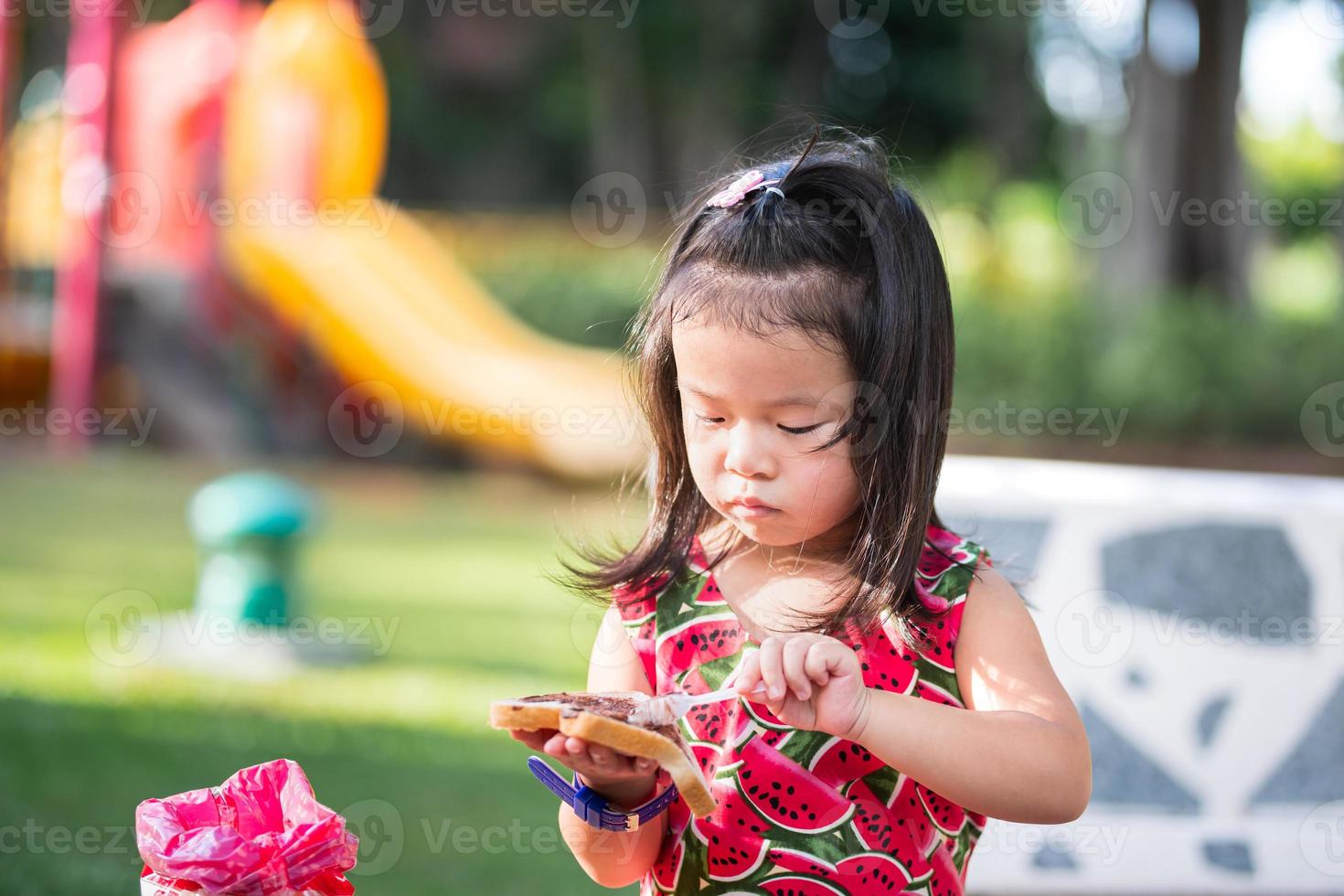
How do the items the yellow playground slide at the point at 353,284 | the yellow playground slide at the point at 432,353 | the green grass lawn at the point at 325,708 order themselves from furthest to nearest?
the yellow playground slide at the point at 353,284 < the yellow playground slide at the point at 432,353 < the green grass lawn at the point at 325,708

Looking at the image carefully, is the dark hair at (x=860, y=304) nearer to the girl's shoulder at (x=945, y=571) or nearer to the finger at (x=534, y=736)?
the girl's shoulder at (x=945, y=571)

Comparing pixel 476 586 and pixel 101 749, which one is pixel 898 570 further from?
pixel 476 586

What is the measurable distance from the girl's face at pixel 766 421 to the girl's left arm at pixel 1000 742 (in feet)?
0.81

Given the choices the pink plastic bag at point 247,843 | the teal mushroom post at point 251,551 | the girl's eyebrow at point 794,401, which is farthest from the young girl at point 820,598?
the teal mushroom post at point 251,551

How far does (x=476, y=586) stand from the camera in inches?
272

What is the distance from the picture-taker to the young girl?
1.61 metres

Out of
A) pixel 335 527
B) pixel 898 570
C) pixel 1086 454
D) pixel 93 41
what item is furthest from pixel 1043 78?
pixel 898 570

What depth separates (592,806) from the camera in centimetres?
165

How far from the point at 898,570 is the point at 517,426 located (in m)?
9.70

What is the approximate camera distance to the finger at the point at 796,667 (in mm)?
1523

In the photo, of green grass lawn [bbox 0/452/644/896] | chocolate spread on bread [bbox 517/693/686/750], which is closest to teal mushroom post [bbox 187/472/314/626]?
green grass lawn [bbox 0/452/644/896]

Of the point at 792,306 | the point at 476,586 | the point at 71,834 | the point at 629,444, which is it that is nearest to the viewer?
the point at 792,306

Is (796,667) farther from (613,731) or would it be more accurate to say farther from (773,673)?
(613,731)

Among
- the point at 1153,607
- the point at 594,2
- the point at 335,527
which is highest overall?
the point at 594,2
